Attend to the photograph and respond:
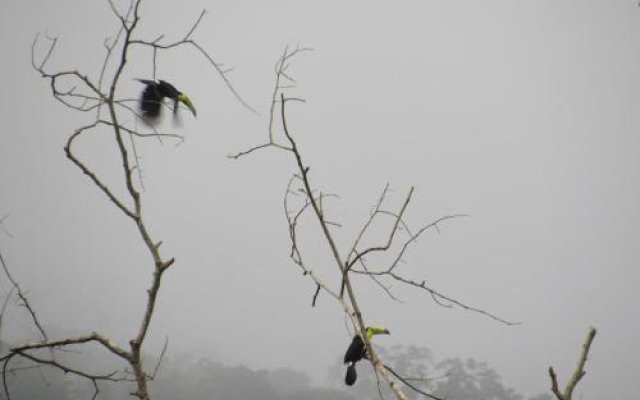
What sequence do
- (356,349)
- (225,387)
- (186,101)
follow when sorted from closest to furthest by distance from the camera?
(186,101) → (356,349) → (225,387)

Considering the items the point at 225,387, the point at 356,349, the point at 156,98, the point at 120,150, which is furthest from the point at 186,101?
the point at 225,387

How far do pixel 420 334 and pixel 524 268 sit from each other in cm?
8988

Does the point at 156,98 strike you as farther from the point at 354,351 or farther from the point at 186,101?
the point at 354,351

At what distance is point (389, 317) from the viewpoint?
103 meters

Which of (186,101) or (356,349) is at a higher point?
(186,101)

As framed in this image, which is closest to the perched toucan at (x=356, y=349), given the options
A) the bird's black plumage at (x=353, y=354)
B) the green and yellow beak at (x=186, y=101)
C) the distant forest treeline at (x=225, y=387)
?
the bird's black plumage at (x=353, y=354)

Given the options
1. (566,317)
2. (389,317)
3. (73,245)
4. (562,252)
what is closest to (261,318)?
(389,317)

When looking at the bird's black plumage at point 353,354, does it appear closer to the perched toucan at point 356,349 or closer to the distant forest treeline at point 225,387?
the perched toucan at point 356,349

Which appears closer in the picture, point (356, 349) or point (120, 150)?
point (120, 150)

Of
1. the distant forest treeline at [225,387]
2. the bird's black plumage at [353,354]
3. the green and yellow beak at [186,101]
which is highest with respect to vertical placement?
the distant forest treeline at [225,387]

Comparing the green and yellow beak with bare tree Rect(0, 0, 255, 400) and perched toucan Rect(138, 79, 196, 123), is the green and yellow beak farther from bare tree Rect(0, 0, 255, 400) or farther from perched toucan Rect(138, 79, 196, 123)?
bare tree Rect(0, 0, 255, 400)

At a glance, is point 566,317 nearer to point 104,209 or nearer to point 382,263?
point 382,263

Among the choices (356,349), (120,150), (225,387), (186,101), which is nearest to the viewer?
(120,150)

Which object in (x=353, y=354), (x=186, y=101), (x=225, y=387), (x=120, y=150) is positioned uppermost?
(x=225, y=387)
